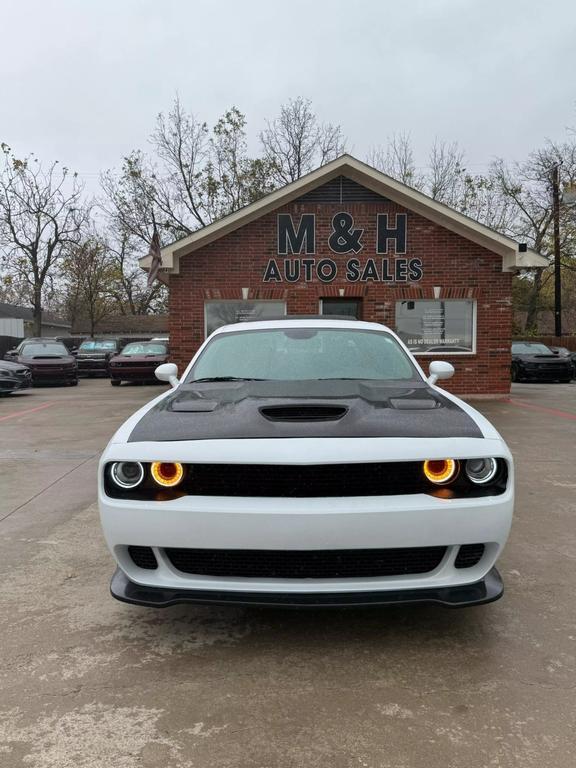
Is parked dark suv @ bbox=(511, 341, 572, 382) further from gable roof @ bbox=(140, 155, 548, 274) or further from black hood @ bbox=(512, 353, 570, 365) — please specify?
gable roof @ bbox=(140, 155, 548, 274)

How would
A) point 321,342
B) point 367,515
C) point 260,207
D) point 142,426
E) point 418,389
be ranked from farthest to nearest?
point 260,207 < point 321,342 < point 418,389 < point 142,426 < point 367,515

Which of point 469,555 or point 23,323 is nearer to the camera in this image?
point 469,555

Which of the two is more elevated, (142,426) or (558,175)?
(558,175)

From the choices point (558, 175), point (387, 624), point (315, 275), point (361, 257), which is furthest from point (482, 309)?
point (558, 175)

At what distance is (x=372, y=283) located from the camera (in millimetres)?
13508

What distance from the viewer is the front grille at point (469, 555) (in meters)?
2.58

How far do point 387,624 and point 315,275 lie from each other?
1118 cm

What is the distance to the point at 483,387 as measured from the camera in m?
13.5

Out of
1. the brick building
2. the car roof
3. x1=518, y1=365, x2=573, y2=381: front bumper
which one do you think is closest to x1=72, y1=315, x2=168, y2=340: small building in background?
x1=518, y1=365, x2=573, y2=381: front bumper

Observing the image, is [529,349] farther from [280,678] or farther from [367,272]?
[280,678]

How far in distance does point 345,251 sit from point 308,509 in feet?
38.2

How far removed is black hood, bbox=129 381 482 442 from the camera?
2.62m

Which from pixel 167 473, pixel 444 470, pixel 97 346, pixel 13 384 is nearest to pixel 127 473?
pixel 167 473

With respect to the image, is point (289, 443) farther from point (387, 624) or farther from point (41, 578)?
point (41, 578)
